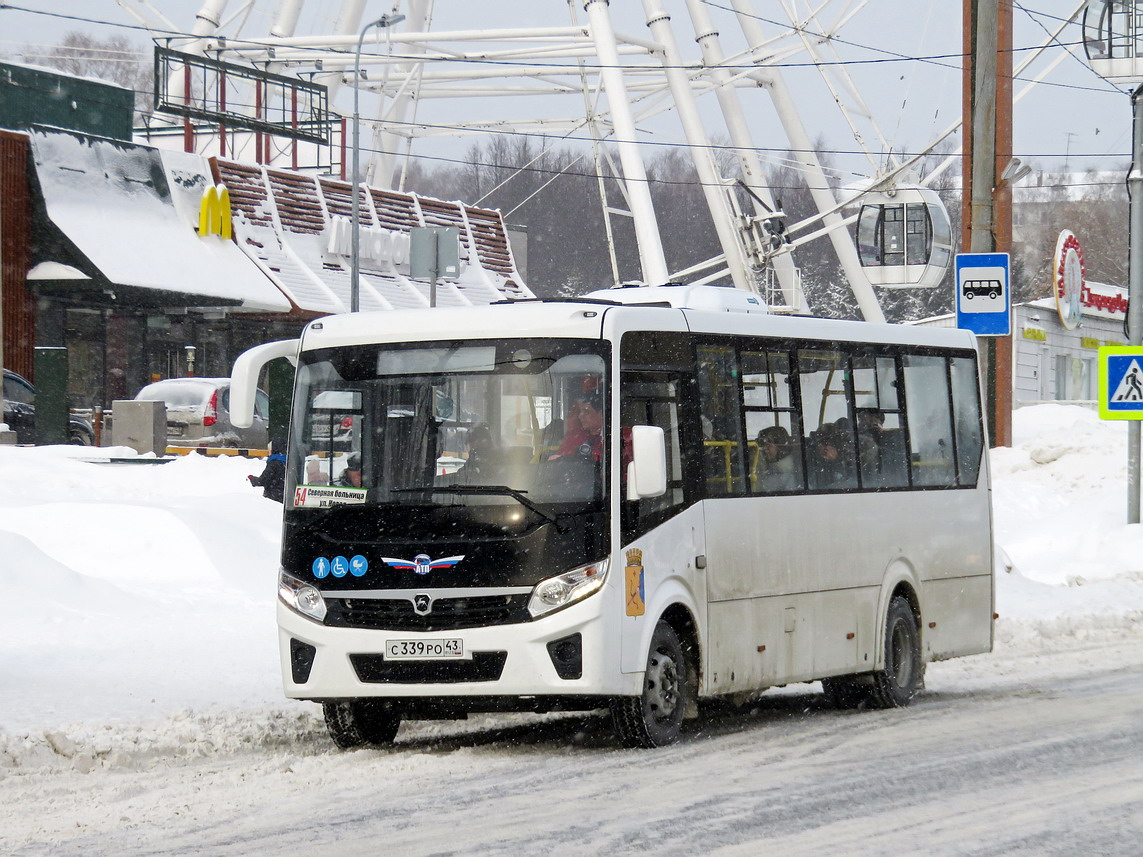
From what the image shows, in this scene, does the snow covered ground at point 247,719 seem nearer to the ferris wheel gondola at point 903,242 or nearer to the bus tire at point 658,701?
A: the bus tire at point 658,701

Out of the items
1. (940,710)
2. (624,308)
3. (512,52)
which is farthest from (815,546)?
(512,52)

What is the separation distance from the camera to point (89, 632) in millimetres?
12703

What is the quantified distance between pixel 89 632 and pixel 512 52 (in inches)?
1254


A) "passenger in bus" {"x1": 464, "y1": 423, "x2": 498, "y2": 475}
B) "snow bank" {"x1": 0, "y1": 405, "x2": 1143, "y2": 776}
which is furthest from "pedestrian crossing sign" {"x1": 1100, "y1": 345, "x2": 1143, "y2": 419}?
"passenger in bus" {"x1": 464, "y1": 423, "x2": 498, "y2": 475}

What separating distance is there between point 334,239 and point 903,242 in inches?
538

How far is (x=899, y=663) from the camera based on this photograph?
12.6 metres

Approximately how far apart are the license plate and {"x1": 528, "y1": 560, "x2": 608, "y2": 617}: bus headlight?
0.42 meters

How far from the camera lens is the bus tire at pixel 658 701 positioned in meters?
9.62

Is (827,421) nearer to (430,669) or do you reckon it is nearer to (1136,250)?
(430,669)

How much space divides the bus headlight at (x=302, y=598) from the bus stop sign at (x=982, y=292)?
10288 mm

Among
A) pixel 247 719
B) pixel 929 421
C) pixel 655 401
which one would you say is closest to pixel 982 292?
pixel 929 421

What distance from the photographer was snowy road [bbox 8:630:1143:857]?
6.95 m

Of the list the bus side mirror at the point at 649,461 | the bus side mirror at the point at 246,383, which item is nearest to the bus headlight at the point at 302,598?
the bus side mirror at the point at 246,383

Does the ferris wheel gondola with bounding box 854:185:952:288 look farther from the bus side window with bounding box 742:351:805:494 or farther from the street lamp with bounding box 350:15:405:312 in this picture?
the bus side window with bounding box 742:351:805:494
